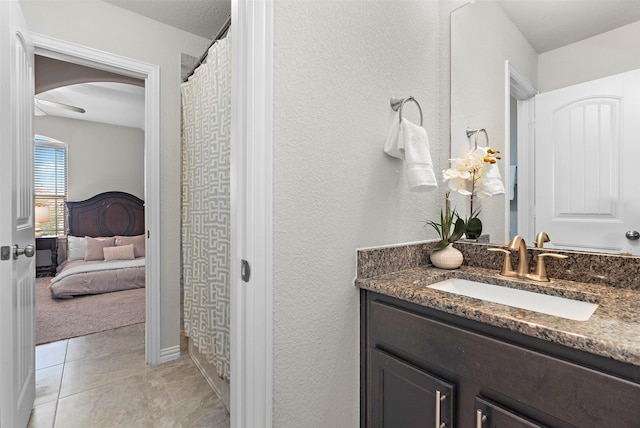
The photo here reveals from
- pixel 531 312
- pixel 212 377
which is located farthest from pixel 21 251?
pixel 531 312

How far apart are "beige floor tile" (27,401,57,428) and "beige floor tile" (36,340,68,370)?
56 cm

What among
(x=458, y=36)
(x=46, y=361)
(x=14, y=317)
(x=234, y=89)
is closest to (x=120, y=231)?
(x=46, y=361)

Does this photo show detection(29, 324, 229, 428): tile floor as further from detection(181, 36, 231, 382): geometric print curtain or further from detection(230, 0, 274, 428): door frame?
detection(230, 0, 274, 428): door frame

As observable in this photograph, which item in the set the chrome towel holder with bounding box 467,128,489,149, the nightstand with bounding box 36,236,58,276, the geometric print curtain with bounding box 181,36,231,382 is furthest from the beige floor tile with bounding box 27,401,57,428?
the nightstand with bounding box 36,236,58,276

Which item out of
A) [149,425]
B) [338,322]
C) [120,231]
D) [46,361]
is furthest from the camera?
[120,231]

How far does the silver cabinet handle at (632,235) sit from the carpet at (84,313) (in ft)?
11.6

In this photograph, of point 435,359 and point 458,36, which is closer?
point 435,359

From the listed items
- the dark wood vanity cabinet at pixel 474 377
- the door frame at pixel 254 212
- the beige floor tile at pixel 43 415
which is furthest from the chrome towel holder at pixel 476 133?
the beige floor tile at pixel 43 415

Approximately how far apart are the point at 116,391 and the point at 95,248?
3460 mm

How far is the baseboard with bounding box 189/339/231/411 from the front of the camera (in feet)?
5.66

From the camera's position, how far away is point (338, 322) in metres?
1.09

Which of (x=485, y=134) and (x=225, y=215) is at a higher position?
(x=485, y=134)

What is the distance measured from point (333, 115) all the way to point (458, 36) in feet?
2.98

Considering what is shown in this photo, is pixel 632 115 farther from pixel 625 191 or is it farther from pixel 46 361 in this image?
pixel 46 361
